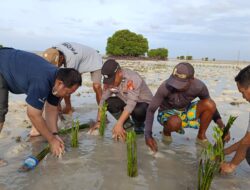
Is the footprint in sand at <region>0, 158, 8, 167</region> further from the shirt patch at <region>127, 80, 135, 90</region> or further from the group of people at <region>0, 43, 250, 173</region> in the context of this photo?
the shirt patch at <region>127, 80, 135, 90</region>

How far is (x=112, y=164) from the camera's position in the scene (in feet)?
14.3

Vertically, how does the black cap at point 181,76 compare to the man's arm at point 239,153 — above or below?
above

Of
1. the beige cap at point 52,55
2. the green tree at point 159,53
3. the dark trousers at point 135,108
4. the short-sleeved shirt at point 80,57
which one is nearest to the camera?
the dark trousers at point 135,108

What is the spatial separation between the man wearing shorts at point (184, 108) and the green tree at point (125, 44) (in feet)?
178

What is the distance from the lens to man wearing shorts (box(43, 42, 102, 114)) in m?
6.11

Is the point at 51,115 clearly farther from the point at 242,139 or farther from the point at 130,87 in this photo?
the point at 242,139

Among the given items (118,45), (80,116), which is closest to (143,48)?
(118,45)

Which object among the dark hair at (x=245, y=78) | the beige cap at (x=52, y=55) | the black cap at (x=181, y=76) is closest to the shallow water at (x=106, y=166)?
the black cap at (x=181, y=76)

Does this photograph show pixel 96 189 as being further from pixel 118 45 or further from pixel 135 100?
pixel 118 45

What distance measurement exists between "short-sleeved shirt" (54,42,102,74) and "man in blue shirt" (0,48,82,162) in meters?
2.18

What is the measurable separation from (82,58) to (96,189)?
3.72m

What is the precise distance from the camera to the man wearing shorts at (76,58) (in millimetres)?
6105

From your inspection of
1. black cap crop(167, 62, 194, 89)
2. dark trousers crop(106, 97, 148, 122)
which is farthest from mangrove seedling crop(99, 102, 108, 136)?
black cap crop(167, 62, 194, 89)

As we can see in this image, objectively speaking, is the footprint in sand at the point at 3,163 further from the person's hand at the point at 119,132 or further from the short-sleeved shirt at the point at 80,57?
the short-sleeved shirt at the point at 80,57
